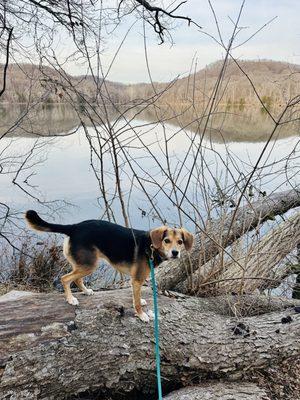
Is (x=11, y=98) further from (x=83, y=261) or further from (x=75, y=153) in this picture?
(x=75, y=153)

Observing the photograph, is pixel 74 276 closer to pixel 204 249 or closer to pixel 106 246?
pixel 106 246

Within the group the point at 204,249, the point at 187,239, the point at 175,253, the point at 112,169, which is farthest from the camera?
the point at 112,169

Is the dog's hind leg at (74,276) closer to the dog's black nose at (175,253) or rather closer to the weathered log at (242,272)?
the dog's black nose at (175,253)

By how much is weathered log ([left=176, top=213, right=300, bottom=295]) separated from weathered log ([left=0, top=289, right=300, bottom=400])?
836mm

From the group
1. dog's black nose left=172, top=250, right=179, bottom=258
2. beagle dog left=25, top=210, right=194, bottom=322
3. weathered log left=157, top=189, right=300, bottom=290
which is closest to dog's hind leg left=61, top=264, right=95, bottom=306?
beagle dog left=25, top=210, right=194, bottom=322

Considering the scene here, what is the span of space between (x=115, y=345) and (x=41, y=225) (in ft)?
3.80

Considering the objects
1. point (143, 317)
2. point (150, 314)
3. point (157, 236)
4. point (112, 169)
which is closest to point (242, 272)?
point (150, 314)

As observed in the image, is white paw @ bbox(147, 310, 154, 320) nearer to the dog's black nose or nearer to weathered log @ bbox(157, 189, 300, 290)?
the dog's black nose

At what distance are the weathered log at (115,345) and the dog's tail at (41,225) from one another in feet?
2.16

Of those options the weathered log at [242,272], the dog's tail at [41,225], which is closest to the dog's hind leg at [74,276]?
the dog's tail at [41,225]

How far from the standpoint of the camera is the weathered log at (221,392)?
3.07 metres

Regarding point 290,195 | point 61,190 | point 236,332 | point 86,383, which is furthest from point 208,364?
point 61,190

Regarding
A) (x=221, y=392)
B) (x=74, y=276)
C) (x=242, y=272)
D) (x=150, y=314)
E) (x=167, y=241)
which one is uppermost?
(x=167, y=241)

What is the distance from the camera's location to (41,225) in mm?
3342
